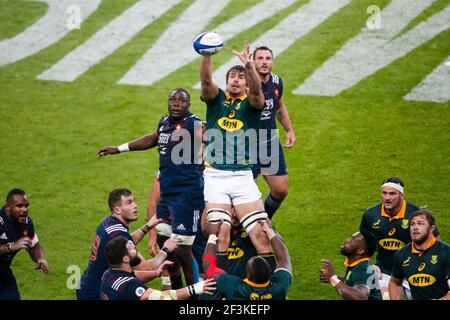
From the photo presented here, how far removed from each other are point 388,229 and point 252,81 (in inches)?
118

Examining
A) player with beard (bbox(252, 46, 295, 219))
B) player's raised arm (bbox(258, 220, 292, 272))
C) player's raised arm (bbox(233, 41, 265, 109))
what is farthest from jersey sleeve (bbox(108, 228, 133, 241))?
player with beard (bbox(252, 46, 295, 219))

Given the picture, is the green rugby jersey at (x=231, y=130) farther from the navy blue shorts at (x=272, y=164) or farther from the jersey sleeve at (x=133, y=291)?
the navy blue shorts at (x=272, y=164)

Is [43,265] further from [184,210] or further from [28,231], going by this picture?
[184,210]

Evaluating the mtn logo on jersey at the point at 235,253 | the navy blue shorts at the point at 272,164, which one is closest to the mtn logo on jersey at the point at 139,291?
the mtn logo on jersey at the point at 235,253

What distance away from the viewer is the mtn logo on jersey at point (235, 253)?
1241 cm

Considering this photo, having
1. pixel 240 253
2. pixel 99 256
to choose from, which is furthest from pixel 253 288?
pixel 99 256

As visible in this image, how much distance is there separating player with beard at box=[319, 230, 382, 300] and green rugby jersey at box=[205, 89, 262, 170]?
1.88 metres

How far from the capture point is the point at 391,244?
43.1 feet

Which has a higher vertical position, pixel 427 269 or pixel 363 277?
pixel 363 277

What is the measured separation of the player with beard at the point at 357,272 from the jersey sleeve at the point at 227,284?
4.07 feet

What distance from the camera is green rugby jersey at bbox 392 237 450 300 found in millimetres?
11805
